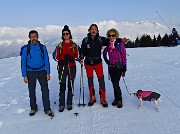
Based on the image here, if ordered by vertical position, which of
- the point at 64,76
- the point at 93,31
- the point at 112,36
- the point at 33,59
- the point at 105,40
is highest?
the point at 93,31

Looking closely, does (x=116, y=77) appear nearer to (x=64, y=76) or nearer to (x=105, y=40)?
(x=105, y=40)

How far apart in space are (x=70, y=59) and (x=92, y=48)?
25.6 inches

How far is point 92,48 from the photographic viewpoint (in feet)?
23.9

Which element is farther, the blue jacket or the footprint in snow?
the footprint in snow

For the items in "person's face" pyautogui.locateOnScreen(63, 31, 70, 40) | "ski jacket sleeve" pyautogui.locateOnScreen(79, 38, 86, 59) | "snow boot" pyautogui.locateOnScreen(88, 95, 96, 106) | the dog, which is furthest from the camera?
"snow boot" pyautogui.locateOnScreen(88, 95, 96, 106)

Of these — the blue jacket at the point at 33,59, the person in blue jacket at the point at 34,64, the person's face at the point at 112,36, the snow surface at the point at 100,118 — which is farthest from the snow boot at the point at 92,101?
the person's face at the point at 112,36

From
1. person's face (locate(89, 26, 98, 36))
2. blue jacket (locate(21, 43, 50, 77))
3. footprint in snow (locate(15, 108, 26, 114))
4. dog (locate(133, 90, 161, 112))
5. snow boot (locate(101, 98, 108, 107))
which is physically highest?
person's face (locate(89, 26, 98, 36))

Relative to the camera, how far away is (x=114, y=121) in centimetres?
628

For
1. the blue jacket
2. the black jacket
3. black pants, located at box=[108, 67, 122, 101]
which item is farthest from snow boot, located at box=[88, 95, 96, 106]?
the blue jacket

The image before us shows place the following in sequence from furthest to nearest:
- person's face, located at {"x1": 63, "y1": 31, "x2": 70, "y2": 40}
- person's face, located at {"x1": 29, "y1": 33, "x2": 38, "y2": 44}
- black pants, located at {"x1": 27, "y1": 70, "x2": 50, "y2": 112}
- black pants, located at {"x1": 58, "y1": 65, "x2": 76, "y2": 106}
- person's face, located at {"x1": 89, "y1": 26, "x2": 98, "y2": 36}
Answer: black pants, located at {"x1": 58, "y1": 65, "x2": 76, "y2": 106} → person's face, located at {"x1": 89, "y1": 26, "x2": 98, "y2": 36} → person's face, located at {"x1": 63, "y1": 31, "x2": 70, "y2": 40} → black pants, located at {"x1": 27, "y1": 70, "x2": 50, "y2": 112} → person's face, located at {"x1": 29, "y1": 33, "x2": 38, "y2": 44}

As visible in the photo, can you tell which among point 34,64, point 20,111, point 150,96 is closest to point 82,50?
point 34,64

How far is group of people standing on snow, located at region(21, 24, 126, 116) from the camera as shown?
6797 mm

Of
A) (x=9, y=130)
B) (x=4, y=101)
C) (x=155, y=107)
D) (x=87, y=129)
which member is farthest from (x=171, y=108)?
(x=4, y=101)

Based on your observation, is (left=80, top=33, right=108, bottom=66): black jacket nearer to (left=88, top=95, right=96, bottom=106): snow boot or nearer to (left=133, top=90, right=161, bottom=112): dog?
(left=88, top=95, right=96, bottom=106): snow boot
